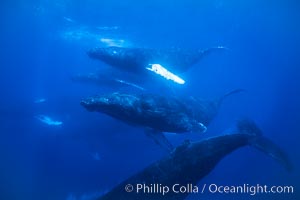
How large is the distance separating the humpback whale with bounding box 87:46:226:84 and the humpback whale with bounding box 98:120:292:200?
8172 millimetres

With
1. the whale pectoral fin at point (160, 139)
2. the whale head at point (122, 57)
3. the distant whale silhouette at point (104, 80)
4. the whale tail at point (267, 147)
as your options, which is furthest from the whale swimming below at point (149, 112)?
the distant whale silhouette at point (104, 80)

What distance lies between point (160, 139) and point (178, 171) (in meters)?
3.41

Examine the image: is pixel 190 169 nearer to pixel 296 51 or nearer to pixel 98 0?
pixel 98 0

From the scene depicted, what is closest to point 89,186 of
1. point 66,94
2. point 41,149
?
point 41,149

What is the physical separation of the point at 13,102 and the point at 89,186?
12.4 m

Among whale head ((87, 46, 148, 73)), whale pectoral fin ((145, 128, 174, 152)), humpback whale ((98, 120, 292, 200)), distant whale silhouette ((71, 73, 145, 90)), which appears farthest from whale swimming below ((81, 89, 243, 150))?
distant whale silhouette ((71, 73, 145, 90))

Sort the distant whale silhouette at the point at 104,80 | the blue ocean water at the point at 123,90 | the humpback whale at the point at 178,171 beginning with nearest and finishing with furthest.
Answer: the humpback whale at the point at 178,171 → the blue ocean water at the point at 123,90 → the distant whale silhouette at the point at 104,80

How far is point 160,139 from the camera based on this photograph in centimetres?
1349

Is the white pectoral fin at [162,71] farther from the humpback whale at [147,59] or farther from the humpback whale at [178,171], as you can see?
the humpback whale at [178,171]

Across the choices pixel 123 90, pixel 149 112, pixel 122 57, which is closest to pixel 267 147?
Result: pixel 149 112

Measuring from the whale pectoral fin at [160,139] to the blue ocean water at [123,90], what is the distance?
498 centimetres

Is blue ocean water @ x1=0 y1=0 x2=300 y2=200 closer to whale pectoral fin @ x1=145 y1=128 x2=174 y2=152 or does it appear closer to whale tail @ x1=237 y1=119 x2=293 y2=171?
whale tail @ x1=237 y1=119 x2=293 y2=171

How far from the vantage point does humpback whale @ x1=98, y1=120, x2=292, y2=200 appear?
377 inches

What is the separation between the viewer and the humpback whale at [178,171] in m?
9.58
